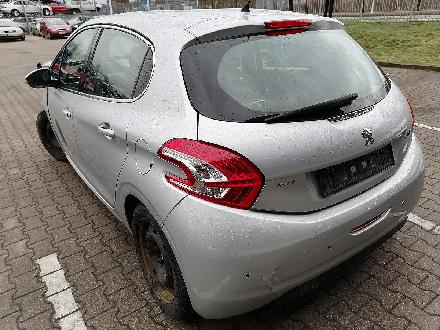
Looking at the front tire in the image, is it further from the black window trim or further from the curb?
the curb

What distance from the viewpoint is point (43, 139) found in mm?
4887

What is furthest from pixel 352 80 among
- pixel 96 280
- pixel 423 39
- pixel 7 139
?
pixel 423 39

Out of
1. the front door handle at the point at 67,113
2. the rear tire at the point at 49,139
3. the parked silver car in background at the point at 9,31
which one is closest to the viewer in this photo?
the front door handle at the point at 67,113

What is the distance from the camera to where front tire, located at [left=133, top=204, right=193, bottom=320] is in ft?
6.86

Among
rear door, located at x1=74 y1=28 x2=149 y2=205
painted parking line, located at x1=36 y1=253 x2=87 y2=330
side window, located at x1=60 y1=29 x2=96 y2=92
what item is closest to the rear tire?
side window, located at x1=60 y1=29 x2=96 y2=92

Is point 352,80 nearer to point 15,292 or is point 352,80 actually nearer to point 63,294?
point 63,294

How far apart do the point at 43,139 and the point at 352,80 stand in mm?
3999

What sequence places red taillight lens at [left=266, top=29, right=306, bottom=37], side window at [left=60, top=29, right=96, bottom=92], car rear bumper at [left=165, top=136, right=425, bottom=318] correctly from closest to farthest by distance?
car rear bumper at [left=165, top=136, right=425, bottom=318] → red taillight lens at [left=266, top=29, right=306, bottom=37] → side window at [left=60, top=29, right=96, bottom=92]

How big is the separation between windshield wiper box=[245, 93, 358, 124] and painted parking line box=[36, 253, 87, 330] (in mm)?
1708

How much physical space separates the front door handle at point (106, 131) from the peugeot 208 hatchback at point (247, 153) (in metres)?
0.01

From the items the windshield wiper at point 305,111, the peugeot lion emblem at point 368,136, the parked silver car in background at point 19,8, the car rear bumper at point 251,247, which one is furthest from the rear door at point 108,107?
the parked silver car in background at point 19,8

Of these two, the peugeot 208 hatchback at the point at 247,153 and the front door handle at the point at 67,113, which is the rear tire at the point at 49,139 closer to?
the front door handle at the point at 67,113

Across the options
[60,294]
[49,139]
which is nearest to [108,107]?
[60,294]

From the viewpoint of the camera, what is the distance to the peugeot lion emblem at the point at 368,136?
2.01 meters
